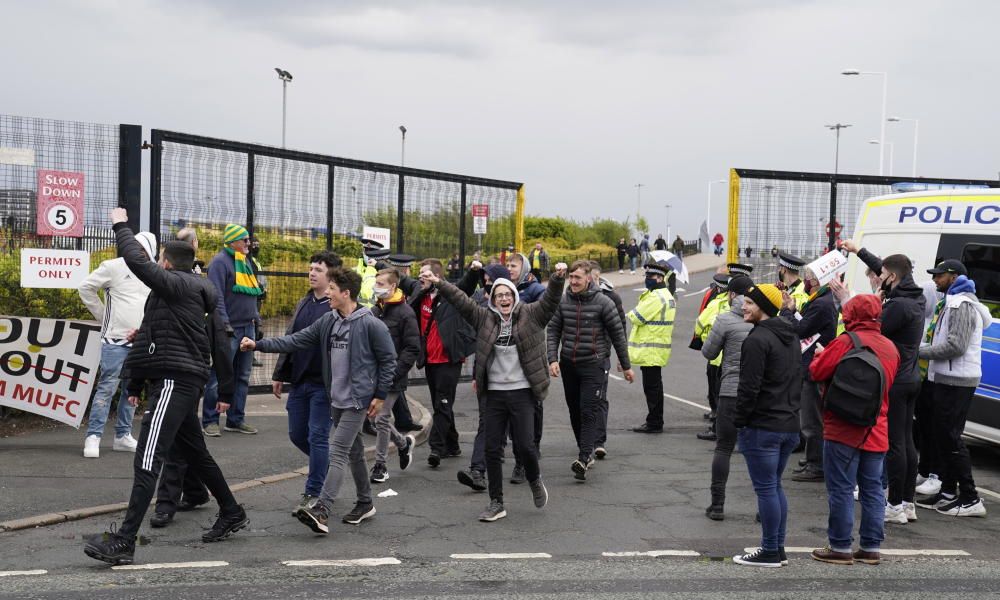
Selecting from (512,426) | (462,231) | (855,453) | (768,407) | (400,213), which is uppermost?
(400,213)

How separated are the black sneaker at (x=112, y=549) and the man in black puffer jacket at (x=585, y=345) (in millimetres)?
4131

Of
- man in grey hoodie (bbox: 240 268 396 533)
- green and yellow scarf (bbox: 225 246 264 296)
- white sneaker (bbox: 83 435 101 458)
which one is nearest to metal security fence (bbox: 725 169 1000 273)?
green and yellow scarf (bbox: 225 246 264 296)

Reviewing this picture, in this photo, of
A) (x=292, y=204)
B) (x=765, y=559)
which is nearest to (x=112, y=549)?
(x=765, y=559)

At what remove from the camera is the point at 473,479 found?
8.73 metres

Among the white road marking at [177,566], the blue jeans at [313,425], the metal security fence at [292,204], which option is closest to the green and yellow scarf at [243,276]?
the metal security fence at [292,204]

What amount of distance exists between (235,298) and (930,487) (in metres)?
6.53

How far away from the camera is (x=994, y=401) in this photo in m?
9.69

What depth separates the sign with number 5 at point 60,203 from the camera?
1041cm

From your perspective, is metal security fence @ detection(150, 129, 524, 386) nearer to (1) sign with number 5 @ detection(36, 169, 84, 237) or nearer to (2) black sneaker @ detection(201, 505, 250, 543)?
(1) sign with number 5 @ detection(36, 169, 84, 237)

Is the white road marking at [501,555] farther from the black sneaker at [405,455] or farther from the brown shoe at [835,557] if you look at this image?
the black sneaker at [405,455]

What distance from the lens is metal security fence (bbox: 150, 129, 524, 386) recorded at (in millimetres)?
11172

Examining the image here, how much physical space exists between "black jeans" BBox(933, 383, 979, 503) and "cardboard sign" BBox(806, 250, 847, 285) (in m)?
1.29

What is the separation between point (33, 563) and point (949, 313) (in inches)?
265

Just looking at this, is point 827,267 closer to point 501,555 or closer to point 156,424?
point 501,555
